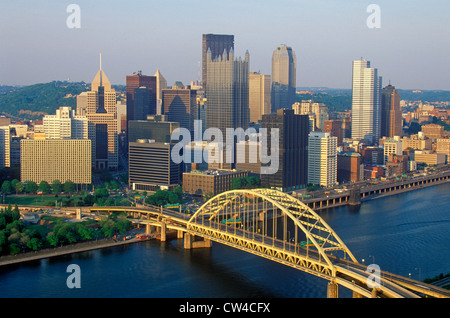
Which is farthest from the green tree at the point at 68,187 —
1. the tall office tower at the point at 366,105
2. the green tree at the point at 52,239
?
the tall office tower at the point at 366,105

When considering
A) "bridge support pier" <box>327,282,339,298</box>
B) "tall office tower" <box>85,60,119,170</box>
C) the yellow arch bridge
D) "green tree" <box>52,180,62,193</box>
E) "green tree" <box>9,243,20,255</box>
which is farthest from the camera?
"tall office tower" <box>85,60,119,170</box>

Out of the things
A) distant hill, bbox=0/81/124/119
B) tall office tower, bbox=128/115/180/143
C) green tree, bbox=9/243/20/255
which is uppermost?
distant hill, bbox=0/81/124/119

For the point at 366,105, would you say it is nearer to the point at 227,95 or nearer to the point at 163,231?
the point at 227,95

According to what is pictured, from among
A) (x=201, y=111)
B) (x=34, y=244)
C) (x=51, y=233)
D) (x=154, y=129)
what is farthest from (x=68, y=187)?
(x=201, y=111)

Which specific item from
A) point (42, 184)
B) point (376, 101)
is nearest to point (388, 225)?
point (42, 184)

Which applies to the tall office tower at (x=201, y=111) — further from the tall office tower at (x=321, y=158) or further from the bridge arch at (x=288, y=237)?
the bridge arch at (x=288, y=237)

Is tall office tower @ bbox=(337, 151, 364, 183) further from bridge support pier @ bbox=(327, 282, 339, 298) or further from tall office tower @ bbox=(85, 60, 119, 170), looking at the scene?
bridge support pier @ bbox=(327, 282, 339, 298)

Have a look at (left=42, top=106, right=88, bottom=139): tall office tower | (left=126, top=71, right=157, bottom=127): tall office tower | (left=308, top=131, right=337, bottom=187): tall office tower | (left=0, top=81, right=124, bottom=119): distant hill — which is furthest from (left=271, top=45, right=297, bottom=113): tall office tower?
(left=42, top=106, right=88, bottom=139): tall office tower
